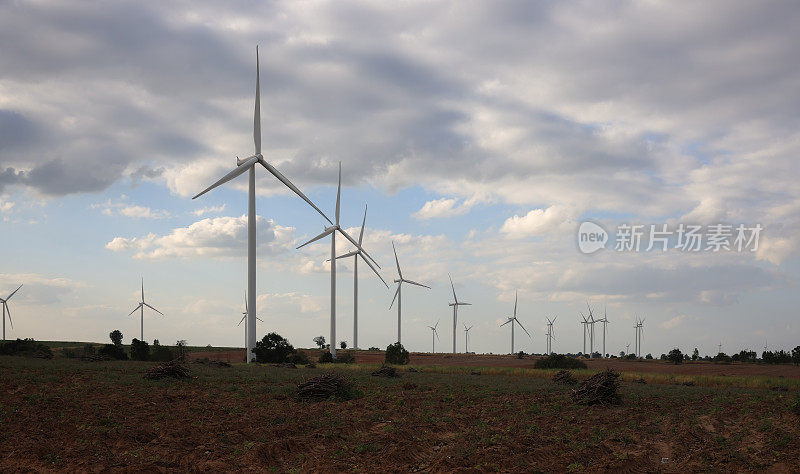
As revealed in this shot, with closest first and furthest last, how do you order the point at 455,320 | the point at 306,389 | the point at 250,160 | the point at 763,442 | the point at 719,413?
the point at 763,442 < the point at 719,413 < the point at 306,389 < the point at 250,160 < the point at 455,320

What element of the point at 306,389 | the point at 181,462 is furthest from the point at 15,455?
the point at 306,389

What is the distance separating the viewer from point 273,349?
91.8m

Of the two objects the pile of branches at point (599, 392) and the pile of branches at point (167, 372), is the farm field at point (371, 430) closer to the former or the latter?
the pile of branches at point (599, 392)

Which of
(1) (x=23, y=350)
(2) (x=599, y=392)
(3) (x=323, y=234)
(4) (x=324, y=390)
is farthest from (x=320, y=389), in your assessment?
(3) (x=323, y=234)

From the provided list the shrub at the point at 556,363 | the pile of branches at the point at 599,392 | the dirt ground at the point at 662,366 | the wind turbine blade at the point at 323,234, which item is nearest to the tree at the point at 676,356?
the dirt ground at the point at 662,366

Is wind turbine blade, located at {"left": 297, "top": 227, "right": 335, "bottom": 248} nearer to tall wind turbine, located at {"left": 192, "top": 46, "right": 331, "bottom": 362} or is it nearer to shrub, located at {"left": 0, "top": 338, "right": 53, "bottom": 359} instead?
tall wind turbine, located at {"left": 192, "top": 46, "right": 331, "bottom": 362}

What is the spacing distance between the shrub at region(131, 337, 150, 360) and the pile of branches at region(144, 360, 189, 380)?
31760mm

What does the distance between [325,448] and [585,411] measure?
56.9 feet

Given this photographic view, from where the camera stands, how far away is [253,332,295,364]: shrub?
89.8 m

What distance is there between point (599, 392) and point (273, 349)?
196 ft

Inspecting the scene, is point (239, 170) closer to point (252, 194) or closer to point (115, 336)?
point (252, 194)

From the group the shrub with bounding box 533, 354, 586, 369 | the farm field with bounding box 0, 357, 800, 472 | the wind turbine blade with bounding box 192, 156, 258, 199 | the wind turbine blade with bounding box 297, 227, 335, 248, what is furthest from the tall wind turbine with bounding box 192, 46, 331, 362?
the shrub with bounding box 533, 354, 586, 369

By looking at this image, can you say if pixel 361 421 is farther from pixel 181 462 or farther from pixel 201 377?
pixel 201 377

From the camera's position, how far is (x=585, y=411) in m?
37.5
